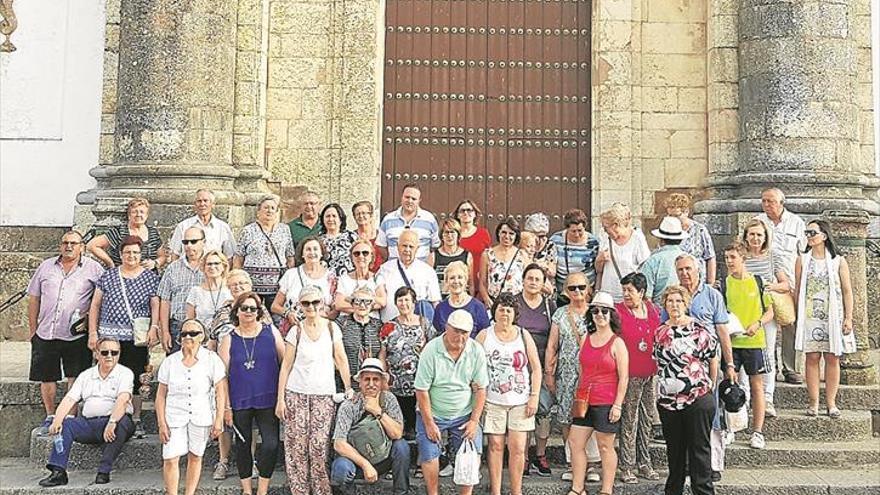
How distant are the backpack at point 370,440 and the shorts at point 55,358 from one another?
2.39m

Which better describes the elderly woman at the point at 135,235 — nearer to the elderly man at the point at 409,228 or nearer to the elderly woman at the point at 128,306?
the elderly woman at the point at 128,306

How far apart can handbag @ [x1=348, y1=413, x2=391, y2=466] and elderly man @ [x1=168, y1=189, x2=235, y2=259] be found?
79.7 inches

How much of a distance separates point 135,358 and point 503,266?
2737mm

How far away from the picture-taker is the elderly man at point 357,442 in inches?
213

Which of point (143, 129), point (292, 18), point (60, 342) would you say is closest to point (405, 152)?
point (292, 18)

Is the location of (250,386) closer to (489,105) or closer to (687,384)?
(687,384)

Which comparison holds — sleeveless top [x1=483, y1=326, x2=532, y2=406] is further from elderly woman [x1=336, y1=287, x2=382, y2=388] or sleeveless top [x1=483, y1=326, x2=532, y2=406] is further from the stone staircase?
elderly woman [x1=336, y1=287, x2=382, y2=388]

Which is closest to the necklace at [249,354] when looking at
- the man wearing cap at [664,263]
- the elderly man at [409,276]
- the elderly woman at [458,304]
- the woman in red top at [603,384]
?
the elderly man at [409,276]

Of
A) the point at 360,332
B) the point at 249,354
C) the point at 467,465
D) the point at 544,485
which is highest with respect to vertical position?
the point at 360,332

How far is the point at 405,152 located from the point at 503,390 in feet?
14.9

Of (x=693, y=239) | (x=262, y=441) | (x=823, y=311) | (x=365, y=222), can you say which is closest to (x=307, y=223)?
(x=365, y=222)

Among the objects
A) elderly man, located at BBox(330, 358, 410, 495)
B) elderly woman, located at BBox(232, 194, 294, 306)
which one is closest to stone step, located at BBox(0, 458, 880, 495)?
elderly man, located at BBox(330, 358, 410, 495)

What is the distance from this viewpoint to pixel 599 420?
5.41 m

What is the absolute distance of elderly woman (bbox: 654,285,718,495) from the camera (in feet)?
17.3
